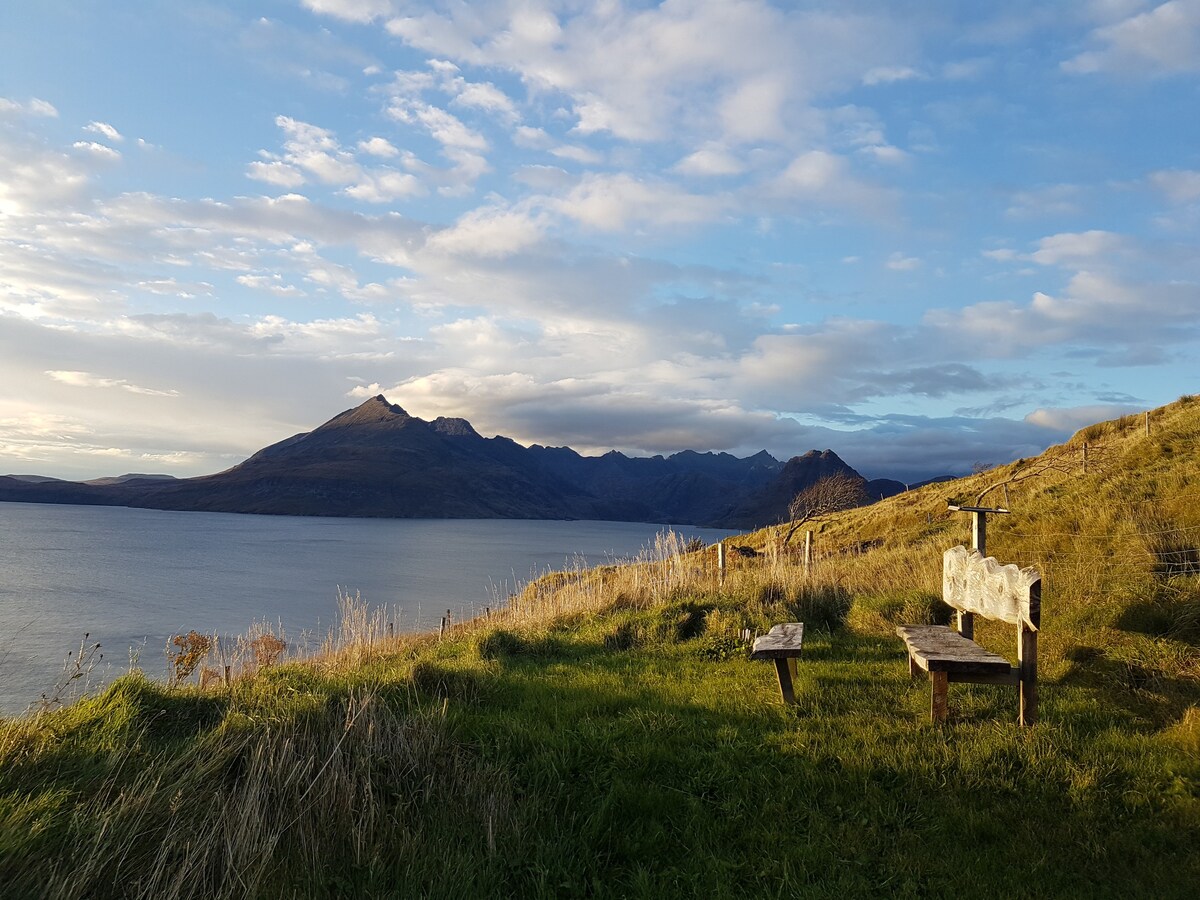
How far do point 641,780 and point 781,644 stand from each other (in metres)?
2.14

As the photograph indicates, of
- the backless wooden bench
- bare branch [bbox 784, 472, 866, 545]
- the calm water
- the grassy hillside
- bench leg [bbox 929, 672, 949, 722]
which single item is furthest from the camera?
the calm water

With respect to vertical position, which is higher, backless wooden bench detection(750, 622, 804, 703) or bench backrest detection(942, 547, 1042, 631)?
bench backrest detection(942, 547, 1042, 631)

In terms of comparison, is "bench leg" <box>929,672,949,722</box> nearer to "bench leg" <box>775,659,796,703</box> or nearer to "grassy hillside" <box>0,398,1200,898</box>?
"grassy hillside" <box>0,398,1200,898</box>

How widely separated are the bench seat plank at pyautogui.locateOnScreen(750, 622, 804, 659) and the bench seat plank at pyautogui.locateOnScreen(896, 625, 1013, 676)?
996mm

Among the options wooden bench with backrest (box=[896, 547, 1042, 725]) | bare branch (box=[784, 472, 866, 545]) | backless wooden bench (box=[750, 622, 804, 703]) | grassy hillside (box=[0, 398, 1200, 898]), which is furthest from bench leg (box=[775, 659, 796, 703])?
bare branch (box=[784, 472, 866, 545])

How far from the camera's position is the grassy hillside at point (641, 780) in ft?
12.3

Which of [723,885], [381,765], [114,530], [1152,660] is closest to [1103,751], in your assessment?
[1152,660]

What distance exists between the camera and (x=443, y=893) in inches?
142

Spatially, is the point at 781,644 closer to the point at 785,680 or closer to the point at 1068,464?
the point at 785,680

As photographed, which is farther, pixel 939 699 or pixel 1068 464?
pixel 1068 464

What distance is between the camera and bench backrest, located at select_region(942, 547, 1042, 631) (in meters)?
5.60

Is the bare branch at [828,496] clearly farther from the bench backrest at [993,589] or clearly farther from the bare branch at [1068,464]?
the bench backrest at [993,589]

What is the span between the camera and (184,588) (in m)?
49.3

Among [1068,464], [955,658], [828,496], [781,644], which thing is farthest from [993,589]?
[1068,464]
